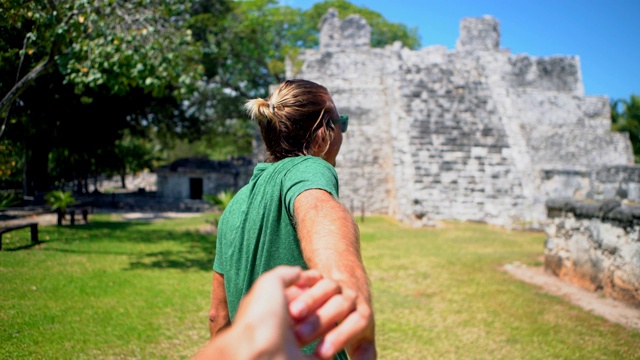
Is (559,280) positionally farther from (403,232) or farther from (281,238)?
(281,238)

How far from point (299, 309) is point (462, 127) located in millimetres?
12742

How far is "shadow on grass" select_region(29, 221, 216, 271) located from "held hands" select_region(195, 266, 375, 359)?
6.26 meters

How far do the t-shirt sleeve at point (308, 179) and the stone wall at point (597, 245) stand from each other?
15.8 ft

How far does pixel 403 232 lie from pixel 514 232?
2570 millimetres

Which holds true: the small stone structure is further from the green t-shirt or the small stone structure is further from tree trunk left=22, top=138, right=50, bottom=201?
the green t-shirt

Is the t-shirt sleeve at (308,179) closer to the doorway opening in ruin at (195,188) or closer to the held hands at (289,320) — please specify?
the held hands at (289,320)

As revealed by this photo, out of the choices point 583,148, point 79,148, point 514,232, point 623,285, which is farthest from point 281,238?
point 79,148

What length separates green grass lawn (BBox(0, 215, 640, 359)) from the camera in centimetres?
369

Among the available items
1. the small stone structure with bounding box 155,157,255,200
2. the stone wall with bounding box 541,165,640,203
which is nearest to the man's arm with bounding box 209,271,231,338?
the stone wall with bounding box 541,165,640,203

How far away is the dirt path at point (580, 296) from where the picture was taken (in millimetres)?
4512

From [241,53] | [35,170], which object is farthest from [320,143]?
[241,53]

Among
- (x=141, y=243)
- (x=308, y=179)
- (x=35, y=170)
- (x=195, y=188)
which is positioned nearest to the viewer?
(x=308, y=179)

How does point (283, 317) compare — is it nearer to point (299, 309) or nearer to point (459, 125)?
point (299, 309)

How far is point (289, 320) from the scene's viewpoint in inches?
24.7
